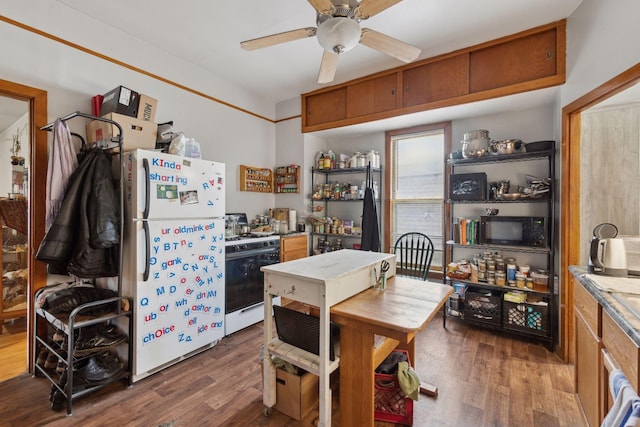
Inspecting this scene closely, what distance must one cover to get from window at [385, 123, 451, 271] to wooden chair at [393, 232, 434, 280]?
152 mm

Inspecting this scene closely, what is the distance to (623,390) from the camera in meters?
0.99

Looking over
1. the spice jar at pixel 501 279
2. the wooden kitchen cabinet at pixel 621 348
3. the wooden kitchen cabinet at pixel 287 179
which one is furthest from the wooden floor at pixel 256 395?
the wooden kitchen cabinet at pixel 287 179

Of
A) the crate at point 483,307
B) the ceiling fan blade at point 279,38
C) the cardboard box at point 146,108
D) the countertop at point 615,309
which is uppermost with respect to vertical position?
the ceiling fan blade at point 279,38

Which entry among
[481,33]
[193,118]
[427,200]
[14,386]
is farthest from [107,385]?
[481,33]

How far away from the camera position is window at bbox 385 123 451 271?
3554 mm

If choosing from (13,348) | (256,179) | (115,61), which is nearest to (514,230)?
(256,179)

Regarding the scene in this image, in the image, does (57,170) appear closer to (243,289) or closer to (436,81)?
(243,289)

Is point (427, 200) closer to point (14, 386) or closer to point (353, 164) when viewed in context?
point (353, 164)

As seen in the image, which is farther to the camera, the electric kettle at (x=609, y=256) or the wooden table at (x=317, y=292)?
the electric kettle at (x=609, y=256)

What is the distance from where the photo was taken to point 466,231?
308 centimetres

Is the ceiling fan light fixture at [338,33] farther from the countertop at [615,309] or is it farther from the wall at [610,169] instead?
the wall at [610,169]

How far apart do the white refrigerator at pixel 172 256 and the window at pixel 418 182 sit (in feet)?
7.49

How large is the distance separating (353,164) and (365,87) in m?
0.98

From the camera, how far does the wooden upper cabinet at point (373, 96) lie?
3244 mm
